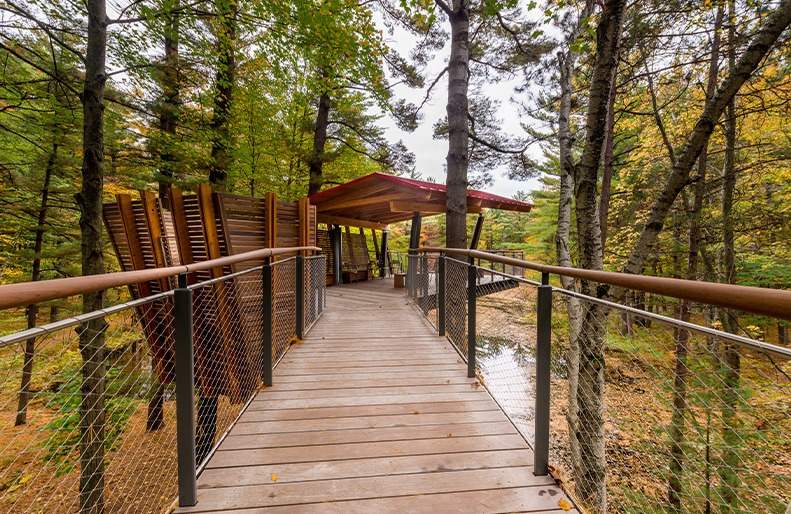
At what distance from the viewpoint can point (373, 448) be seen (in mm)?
2303

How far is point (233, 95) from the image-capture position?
32.1 ft

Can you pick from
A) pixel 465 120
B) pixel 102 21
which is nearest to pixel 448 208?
pixel 465 120

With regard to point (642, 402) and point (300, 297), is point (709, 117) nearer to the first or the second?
point (642, 402)

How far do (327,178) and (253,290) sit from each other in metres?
9.11

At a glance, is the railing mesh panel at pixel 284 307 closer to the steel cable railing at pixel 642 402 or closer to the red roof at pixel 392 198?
the steel cable railing at pixel 642 402

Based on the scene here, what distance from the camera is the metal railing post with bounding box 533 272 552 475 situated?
208cm

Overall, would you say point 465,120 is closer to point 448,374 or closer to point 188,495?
point 448,374

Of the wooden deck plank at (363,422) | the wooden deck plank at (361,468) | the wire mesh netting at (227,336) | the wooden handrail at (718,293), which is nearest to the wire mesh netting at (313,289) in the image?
the wire mesh netting at (227,336)

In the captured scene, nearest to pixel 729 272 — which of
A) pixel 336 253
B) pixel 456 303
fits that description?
pixel 456 303

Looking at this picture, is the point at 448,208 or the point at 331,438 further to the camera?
the point at 448,208

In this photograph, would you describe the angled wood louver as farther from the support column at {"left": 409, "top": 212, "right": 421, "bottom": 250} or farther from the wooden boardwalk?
the support column at {"left": 409, "top": 212, "right": 421, "bottom": 250}

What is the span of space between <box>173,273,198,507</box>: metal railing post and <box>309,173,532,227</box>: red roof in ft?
17.6

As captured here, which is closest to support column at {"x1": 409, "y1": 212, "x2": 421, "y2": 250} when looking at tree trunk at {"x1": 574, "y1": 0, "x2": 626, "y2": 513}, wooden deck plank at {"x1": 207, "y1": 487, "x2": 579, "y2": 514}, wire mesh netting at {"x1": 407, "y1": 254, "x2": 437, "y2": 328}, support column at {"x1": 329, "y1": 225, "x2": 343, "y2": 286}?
wire mesh netting at {"x1": 407, "y1": 254, "x2": 437, "y2": 328}

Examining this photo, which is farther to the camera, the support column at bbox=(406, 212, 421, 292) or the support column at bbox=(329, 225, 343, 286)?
the support column at bbox=(329, 225, 343, 286)
